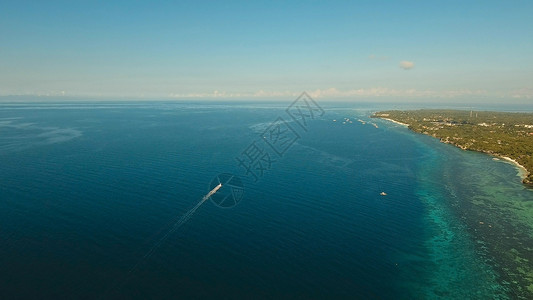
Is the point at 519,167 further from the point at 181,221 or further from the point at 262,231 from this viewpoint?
the point at 181,221

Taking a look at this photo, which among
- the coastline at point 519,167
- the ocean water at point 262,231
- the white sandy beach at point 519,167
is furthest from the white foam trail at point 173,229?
the white sandy beach at point 519,167

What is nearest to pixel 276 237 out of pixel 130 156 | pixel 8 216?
pixel 8 216

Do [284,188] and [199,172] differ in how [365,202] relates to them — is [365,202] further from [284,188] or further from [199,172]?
[199,172]

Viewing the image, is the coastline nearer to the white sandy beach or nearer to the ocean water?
the white sandy beach

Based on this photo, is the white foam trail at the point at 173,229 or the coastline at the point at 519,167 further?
the coastline at the point at 519,167

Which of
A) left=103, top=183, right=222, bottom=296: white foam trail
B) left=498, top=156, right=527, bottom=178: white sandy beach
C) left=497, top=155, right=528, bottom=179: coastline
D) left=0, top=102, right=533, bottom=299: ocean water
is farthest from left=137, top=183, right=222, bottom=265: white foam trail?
left=498, top=156, right=527, bottom=178: white sandy beach

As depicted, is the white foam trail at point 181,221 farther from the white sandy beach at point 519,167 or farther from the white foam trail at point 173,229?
the white sandy beach at point 519,167

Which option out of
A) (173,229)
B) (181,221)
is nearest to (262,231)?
(181,221)

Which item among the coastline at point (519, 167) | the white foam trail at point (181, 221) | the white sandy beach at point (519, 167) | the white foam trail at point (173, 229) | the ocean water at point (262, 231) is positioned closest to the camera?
the ocean water at point (262, 231)
